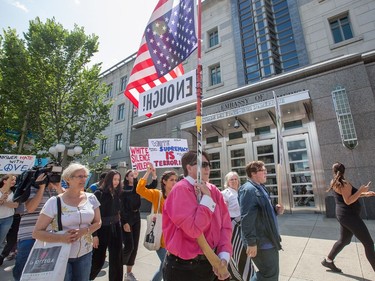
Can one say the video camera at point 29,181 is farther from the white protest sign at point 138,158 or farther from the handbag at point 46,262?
the white protest sign at point 138,158

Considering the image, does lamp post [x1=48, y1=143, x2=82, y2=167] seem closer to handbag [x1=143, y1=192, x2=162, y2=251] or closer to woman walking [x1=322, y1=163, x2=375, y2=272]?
handbag [x1=143, y1=192, x2=162, y2=251]

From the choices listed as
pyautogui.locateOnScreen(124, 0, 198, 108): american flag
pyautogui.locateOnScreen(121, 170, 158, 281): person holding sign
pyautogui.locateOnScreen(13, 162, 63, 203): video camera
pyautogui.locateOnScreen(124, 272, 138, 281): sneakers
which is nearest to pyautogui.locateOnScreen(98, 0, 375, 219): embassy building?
pyautogui.locateOnScreen(124, 0, 198, 108): american flag

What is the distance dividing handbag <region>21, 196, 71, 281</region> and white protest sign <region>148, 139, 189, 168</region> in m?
3.09

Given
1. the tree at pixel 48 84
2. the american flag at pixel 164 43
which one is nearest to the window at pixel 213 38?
the tree at pixel 48 84

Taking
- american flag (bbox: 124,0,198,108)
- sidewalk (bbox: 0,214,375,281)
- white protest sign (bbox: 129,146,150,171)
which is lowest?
sidewalk (bbox: 0,214,375,281)

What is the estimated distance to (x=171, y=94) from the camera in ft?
11.0

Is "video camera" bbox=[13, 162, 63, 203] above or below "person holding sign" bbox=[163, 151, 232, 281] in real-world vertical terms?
above

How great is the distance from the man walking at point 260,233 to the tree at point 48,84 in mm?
13814

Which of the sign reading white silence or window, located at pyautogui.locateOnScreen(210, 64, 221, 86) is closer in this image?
the sign reading white silence

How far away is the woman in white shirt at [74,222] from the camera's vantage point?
2.40 m

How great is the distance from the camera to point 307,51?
36.7 ft

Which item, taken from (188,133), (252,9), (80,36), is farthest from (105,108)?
(252,9)

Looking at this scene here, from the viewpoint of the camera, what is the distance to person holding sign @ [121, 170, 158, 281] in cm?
428

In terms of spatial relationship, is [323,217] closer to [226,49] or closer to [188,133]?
[188,133]
